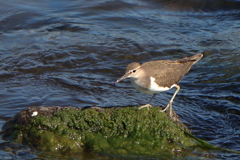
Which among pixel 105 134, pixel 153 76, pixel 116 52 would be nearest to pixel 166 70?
pixel 153 76

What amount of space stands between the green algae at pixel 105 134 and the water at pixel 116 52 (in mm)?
962

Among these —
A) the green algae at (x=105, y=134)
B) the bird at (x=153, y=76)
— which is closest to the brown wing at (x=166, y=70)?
the bird at (x=153, y=76)

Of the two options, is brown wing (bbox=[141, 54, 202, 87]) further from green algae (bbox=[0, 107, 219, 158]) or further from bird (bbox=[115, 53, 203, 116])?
green algae (bbox=[0, 107, 219, 158])

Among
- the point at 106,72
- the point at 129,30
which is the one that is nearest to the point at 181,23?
the point at 129,30

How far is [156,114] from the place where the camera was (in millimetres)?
5238

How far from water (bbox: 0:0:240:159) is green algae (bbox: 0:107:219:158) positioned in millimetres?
962

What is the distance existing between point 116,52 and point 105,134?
16.1ft

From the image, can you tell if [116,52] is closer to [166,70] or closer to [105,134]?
[166,70]

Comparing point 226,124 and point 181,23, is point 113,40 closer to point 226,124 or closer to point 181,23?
point 181,23

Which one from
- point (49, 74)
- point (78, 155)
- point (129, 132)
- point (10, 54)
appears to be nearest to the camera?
point (78, 155)

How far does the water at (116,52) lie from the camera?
22.6 ft

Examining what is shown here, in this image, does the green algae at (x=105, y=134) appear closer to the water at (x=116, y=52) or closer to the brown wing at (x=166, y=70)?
the brown wing at (x=166, y=70)

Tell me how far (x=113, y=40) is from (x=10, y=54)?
2.86 meters

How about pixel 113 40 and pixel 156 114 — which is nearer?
pixel 156 114
